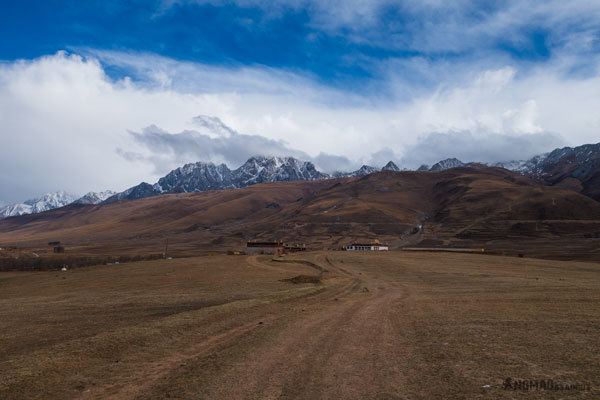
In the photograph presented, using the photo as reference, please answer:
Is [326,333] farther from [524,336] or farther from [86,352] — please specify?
[86,352]

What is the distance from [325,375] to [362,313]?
12.5 metres

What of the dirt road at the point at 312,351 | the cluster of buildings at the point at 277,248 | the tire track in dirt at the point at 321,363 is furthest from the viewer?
the cluster of buildings at the point at 277,248

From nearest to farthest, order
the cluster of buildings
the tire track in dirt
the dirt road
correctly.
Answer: the tire track in dirt
the dirt road
the cluster of buildings

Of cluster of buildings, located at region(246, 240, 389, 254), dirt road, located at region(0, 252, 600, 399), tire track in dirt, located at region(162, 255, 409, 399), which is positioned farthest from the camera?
cluster of buildings, located at region(246, 240, 389, 254)

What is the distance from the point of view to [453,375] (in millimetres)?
13836

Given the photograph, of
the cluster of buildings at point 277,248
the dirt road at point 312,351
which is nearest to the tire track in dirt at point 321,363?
the dirt road at point 312,351

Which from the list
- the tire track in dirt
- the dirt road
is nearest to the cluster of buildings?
the dirt road

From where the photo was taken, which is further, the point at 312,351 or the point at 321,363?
the point at 312,351

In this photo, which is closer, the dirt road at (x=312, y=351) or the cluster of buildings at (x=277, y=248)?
the dirt road at (x=312, y=351)

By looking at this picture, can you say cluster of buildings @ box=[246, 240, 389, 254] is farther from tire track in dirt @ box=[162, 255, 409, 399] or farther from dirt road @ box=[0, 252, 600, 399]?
tire track in dirt @ box=[162, 255, 409, 399]

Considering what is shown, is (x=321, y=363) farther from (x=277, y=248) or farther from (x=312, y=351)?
(x=277, y=248)

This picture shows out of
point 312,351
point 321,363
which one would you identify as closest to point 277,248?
point 312,351

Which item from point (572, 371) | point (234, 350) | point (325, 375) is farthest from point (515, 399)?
point (234, 350)

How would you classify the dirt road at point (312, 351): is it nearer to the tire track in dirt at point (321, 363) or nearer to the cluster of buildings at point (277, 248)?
the tire track in dirt at point (321, 363)
